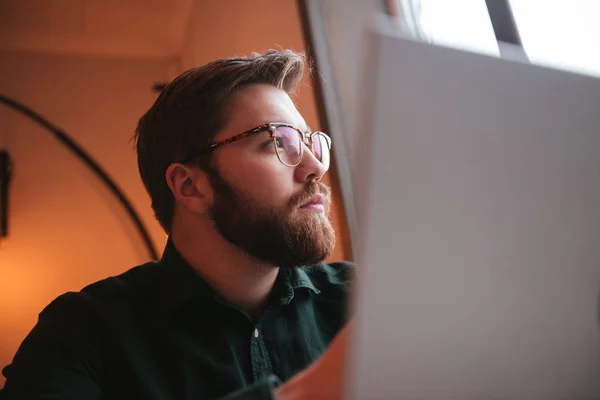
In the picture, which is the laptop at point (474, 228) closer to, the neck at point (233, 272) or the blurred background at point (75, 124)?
the neck at point (233, 272)

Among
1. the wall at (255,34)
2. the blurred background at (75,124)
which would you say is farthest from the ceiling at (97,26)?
the wall at (255,34)

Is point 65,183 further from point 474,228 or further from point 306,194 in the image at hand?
point 474,228

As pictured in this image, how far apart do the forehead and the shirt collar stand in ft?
0.95

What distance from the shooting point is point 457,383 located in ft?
1.40

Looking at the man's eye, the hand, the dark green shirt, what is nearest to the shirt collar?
the dark green shirt

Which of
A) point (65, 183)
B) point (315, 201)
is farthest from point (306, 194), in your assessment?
point (65, 183)

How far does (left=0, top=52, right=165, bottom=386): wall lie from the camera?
2818mm

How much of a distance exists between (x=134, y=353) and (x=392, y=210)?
0.69 metres

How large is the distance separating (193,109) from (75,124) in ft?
7.07

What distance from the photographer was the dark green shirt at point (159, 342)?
0.87 m

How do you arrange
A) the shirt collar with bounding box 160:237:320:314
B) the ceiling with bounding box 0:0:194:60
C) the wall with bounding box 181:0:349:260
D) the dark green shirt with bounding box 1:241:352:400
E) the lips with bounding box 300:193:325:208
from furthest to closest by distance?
the ceiling with bounding box 0:0:194:60 < the wall with bounding box 181:0:349:260 < the lips with bounding box 300:193:325:208 < the shirt collar with bounding box 160:237:320:314 < the dark green shirt with bounding box 1:241:352:400

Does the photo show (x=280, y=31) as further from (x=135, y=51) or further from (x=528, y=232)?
(x=135, y=51)

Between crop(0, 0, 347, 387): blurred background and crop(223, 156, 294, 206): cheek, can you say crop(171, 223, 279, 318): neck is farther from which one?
crop(0, 0, 347, 387): blurred background

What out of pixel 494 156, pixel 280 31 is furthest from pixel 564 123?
pixel 280 31
